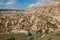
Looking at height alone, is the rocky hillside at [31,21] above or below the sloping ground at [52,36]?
above

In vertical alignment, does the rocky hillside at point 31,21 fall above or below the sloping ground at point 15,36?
above

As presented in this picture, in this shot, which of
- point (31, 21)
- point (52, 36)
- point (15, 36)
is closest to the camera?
point (52, 36)

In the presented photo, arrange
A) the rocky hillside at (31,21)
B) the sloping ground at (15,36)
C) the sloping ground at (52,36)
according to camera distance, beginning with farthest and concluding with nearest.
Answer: the rocky hillside at (31,21)
the sloping ground at (15,36)
the sloping ground at (52,36)

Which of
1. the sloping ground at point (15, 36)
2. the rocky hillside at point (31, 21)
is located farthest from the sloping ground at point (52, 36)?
the sloping ground at point (15, 36)

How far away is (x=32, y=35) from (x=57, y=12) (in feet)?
6.10

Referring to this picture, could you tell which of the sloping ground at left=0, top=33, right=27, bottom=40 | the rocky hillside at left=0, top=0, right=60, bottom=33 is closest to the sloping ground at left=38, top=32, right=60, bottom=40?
the rocky hillside at left=0, top=0, right=60, bottom=33

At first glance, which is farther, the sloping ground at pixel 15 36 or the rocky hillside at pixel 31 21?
the rocky hillside at pixel 31 21

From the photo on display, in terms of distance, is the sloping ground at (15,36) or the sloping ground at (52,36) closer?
the sloping ground at (52,36)

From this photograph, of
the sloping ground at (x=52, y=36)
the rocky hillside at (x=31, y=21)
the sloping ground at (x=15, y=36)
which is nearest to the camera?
the sloping ground at (x=52, y=36)

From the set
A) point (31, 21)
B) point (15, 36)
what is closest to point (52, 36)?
point (31, 21)

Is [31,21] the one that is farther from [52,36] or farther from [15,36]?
[52,36]

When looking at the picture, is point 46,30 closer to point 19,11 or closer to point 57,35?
point 57,35

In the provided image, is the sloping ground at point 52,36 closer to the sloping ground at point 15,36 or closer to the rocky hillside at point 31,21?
the rocky hillside at point 31,21

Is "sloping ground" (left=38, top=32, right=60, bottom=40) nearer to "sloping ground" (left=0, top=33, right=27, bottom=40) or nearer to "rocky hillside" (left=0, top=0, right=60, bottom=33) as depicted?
"rocky hillside" (left=0, top=0, right=60, bottom=33)
